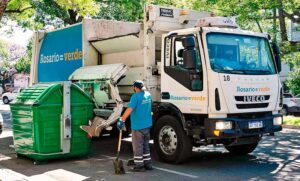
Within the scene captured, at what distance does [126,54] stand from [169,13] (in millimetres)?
1336

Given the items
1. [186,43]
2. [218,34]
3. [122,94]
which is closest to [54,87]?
[122,94]

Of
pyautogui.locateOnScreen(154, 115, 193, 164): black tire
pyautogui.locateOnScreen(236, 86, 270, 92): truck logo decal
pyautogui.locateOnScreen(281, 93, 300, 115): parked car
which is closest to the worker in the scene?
pyautogui.locateOnScreen(154, 115, 193, 164): black tire

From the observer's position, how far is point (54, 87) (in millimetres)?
8141

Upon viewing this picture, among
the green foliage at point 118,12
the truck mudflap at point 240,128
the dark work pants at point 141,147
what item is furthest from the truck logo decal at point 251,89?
the green foliage at point 118,12

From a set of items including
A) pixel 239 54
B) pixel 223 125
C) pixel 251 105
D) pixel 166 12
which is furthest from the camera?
pixel 166 12

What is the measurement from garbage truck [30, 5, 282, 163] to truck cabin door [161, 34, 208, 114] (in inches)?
0.7

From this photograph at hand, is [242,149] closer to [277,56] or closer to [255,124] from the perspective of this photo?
[255,124]

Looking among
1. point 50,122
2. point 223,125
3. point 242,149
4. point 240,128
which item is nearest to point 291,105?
point 242,149

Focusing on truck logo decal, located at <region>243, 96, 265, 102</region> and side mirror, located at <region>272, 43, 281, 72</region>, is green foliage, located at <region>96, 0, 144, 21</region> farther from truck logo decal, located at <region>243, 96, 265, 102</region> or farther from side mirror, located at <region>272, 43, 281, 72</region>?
truck logo decal, located at <region>243, 96, 265, 102</region>

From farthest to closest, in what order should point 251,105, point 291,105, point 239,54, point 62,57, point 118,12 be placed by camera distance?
point 291,105, point 118,12, point 62,57, point 239,54, point 251,105

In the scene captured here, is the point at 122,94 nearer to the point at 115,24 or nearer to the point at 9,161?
the point at 115,24

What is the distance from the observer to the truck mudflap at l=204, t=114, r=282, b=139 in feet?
23.9

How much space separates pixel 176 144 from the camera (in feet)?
25.8

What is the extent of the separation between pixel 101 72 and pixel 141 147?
7.82 feet
